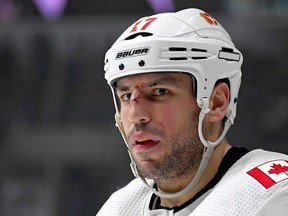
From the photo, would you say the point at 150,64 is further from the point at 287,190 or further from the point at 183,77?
the point at 287,190

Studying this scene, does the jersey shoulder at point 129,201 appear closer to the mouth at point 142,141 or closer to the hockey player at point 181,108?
the hockey player at point 181,108

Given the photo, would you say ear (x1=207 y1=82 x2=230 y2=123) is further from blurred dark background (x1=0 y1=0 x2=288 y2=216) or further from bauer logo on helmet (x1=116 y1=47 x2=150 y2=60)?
blurred dark background (x1=0 y1=0 x2=288 y2=216)

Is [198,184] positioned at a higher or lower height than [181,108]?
lower

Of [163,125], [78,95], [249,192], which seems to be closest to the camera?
[249,192]

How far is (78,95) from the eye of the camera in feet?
10.4

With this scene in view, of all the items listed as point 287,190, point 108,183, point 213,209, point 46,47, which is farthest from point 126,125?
point 46,47

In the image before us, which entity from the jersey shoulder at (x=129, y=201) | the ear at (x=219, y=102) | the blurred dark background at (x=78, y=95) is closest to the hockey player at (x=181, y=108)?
the ear at (x=219, y=102)

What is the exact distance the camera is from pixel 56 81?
10.5ft

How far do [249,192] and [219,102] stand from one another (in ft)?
0.83

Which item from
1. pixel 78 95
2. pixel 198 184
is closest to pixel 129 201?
pixel 198 184

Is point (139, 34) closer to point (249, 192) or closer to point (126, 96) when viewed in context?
point (126, 96)

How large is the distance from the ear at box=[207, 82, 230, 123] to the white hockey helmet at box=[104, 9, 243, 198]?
0.02 m

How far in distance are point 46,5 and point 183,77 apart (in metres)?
1.84

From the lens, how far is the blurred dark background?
2996 mm
